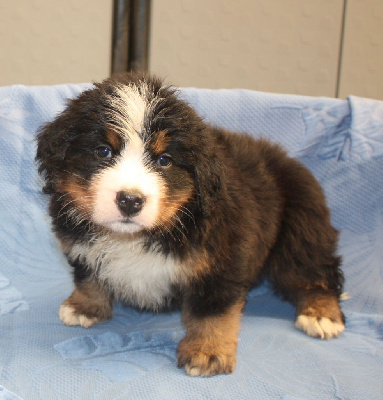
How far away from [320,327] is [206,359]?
0.85 meters

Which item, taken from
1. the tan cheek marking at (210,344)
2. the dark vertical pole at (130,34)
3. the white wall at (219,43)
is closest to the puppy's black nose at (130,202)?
the tan cheek marking at (210,344)

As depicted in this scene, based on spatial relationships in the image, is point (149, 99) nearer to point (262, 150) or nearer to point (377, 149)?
point (262, 150)

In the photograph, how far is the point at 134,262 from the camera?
294 centimetres

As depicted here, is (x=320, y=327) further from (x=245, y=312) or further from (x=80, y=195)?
(x=80, y=195)

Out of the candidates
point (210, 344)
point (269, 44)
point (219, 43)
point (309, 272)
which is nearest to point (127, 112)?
point (210, 344)

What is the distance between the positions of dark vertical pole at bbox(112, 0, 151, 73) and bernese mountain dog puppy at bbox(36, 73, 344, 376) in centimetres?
238

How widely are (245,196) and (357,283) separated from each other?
1.35m

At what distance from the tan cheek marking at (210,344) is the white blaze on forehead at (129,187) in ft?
2.20

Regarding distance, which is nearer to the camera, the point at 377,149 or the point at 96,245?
the point at 96,245

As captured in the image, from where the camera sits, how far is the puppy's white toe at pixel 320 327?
3312 millimetres

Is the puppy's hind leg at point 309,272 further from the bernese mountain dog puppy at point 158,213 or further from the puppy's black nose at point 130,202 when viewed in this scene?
the puppy's black nose at point 130,202

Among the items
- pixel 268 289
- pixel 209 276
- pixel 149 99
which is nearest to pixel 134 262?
pixel 209 276

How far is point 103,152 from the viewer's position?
2.70 metres

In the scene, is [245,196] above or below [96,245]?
above
